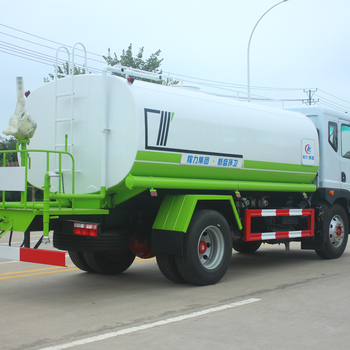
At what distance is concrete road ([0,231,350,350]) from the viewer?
15.3 feet

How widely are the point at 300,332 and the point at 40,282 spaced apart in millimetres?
4553

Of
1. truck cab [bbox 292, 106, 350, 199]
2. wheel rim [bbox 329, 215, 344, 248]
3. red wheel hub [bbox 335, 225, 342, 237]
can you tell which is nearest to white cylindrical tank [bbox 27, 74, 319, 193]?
truck cab [bbox 292, 106, 350, 199]

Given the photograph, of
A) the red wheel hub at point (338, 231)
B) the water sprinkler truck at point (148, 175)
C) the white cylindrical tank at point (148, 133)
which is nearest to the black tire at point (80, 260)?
the water sprinkler truck at point (148, 175)

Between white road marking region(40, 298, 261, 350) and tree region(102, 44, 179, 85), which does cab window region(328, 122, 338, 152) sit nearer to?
white road marking region(40, 298, 261, 350)

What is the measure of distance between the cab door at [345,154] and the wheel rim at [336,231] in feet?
2.58

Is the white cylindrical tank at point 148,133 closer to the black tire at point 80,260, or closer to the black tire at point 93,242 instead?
the black tire at point 93,242

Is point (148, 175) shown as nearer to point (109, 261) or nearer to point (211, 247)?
point (211, 247)

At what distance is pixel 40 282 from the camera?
7.82 metres

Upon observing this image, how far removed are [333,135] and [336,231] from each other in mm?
2110

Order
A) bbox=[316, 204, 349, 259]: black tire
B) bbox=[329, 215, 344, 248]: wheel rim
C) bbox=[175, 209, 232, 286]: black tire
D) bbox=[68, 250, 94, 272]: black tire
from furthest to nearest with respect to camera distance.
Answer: bbox=[329, 215, 344, 248]: wheel rim → bbox=[316, 204, 349, 259]: black tire → bbox=[68, 250, 94, 272]: black tire → bbox=[175, 209, 232, 286]: black tire

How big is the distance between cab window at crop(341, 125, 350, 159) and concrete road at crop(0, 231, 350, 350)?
9.75ft

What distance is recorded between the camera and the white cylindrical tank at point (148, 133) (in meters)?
6.77

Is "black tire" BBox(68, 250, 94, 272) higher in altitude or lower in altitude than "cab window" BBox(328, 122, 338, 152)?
lower

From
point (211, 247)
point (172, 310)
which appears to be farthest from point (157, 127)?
point (172, 310)
